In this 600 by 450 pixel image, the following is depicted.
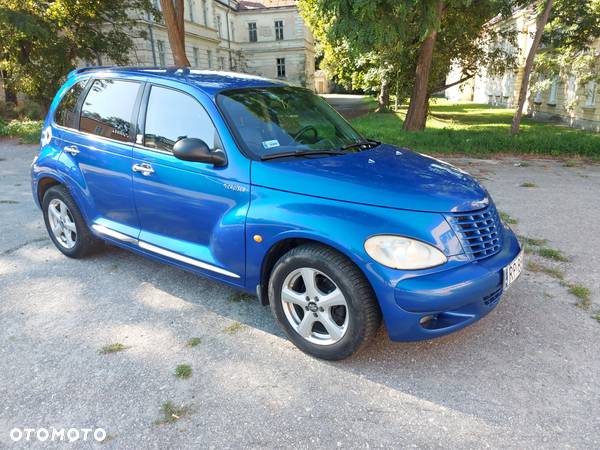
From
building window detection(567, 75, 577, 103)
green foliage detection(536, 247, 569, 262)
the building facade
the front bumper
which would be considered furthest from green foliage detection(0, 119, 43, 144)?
building window detection(567, 75, 577, 103)

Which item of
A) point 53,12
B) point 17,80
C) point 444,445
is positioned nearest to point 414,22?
point 444,445

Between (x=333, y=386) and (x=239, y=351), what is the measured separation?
74cm

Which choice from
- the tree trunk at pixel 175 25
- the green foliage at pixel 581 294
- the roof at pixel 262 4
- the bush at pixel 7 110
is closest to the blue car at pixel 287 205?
the green foliage at pixel 581 294

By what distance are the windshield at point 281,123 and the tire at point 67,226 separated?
6.90 feet

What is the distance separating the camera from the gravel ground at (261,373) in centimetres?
242

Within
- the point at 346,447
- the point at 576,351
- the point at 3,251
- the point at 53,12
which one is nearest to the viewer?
the point at 346,447

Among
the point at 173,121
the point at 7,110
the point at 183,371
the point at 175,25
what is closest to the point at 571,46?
the point at 175,25

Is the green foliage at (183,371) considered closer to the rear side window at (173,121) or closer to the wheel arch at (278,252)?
the wheel arch at (278,252)

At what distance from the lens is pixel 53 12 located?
58.4ft

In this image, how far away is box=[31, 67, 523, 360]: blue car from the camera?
8.79 feet

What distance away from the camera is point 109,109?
13.2 ft

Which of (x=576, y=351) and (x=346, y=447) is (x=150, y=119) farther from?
(x=576, y=351)

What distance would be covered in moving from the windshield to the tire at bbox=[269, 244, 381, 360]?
0.87 m

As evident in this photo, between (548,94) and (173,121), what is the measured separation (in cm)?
2759
